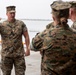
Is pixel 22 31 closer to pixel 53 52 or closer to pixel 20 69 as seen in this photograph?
pixel 20 69

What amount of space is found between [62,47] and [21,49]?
235 cm

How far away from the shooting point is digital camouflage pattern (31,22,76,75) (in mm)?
2996

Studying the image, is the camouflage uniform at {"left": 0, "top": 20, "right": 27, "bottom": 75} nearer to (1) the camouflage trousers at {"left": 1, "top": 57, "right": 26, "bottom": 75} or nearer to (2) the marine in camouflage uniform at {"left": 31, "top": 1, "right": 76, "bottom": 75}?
(1) the camouflage trousers at {"left": 1, "top": 57, "right": 26, "bottom": 75}

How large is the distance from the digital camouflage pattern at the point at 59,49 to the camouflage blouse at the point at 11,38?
2.16m

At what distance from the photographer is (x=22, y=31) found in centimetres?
530

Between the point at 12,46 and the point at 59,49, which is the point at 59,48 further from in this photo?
the point at 12,46

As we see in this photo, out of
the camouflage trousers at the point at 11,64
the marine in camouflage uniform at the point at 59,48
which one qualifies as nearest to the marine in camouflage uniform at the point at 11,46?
the camouflage trousers at the point at 11,64

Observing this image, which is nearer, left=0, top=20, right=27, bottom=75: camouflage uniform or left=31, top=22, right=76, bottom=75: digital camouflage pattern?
left=31, top=22, right=76, bottom=75: digital camouflage pattern

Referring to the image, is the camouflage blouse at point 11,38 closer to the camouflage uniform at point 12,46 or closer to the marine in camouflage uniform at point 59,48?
the camouflage uniform at point 12,46

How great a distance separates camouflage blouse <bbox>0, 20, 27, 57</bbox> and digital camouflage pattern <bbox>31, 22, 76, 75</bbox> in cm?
216

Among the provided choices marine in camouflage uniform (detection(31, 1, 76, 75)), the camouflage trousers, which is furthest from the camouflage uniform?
marine in camouflage uniform (detection(31, 1, 76, 75))

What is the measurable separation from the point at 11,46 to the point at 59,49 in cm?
228

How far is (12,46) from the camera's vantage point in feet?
17.0

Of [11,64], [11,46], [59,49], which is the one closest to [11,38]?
[11,46]
